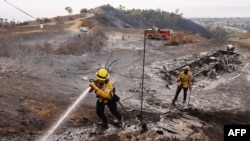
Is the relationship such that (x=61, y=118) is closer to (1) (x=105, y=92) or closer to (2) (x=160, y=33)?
(1) (x=105, y=92)

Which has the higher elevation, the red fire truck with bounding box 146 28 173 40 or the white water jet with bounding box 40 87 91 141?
the red fire truck with bounding box 146 28 173 40

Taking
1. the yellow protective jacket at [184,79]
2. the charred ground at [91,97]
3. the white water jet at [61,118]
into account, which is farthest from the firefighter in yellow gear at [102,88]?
the yellow protective jacket at [184,79]

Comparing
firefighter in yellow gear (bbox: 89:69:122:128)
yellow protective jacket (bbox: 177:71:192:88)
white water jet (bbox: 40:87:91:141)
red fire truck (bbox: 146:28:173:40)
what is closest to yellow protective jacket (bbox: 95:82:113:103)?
firefighter in yellow gear (bbox: 89:69:122:128)

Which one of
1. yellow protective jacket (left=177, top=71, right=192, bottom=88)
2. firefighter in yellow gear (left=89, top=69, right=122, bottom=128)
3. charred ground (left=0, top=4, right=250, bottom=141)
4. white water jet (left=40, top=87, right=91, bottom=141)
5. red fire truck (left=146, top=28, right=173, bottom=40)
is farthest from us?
red fire truck (left=146, top=28, right=173, bottom=40)

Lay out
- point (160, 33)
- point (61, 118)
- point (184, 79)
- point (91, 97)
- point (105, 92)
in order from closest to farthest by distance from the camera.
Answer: point (105, 92) → point (61, 118) → point (91, 97) → point (184, 79) → point (160, 33)

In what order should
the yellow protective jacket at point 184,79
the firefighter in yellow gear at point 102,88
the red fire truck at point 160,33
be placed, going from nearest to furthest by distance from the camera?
1. the firefighter in yellow gear at point 102,88
2. the yellow protective jacket at point 184,79
3. the red fire truck at point 160,33

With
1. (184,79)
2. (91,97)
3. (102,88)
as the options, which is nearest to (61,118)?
(102,88)

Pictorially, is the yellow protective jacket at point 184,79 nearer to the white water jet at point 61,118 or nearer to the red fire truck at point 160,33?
the white water jet at point 61,118

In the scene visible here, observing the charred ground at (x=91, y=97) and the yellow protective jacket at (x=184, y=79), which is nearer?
the charred ground at (x=91, y=97)

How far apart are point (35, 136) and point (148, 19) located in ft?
266

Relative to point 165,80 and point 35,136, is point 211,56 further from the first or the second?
point 35,136

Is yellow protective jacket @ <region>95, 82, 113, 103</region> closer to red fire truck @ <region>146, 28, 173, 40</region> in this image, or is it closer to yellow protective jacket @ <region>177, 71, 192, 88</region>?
yellow protective jacket @ <region>177, 71, 192, 88</region>

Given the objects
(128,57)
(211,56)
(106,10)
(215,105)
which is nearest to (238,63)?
(211,56)

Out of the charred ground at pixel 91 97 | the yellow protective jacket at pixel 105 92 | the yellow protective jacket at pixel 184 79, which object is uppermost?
the yellow protective jacket at pixel 105 92
